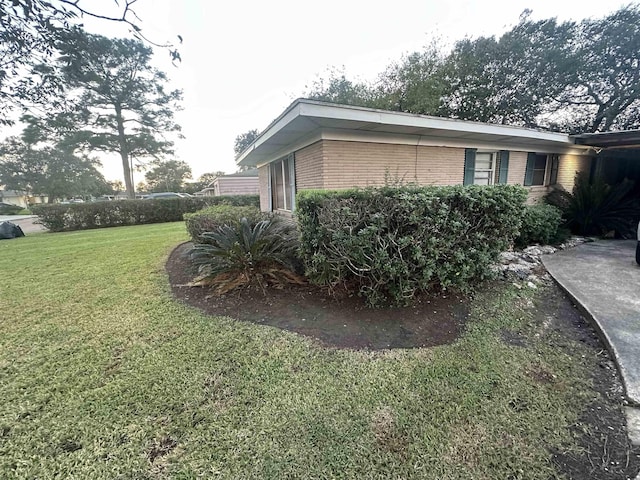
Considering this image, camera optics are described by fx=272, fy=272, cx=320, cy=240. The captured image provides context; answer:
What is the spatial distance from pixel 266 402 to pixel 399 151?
5.98 meters

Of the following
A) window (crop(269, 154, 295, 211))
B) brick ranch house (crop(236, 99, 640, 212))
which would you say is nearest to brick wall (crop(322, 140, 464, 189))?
brick ranch house (crop(236, 99, 640, 212))

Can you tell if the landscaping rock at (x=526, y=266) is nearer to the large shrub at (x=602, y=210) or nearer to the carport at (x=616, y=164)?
the large shrub at (x=602, y=210)

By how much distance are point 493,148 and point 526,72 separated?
31.0 feet

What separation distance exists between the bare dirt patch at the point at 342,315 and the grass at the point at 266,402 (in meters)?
0.20

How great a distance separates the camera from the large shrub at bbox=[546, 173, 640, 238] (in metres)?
7.57

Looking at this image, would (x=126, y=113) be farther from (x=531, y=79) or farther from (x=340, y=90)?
(x=531, y=79)

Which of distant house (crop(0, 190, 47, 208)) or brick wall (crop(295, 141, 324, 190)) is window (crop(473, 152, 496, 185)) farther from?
distant house (crop(0, 190, 47, 208))

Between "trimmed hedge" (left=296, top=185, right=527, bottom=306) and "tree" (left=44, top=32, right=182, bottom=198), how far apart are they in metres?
19.8

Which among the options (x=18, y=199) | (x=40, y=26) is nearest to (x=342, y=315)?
(x=40, y=26)

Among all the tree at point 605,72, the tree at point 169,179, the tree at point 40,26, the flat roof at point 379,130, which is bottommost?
the flat roof at point 379,130

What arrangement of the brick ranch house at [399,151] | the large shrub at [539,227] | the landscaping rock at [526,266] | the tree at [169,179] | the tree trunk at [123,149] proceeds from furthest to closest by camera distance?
the tree at [169,179] → the tree trunk at [123,149] → the large shrub at [539,227] → the brick ranch house at [399,151] → the landscaping rock at [526,266]

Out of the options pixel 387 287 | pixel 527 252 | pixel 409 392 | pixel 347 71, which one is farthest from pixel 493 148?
pixel 347 71

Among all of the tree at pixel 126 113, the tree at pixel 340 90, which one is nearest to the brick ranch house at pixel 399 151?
the tree at pixel 340 90

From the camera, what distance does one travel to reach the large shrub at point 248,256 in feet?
13.5
